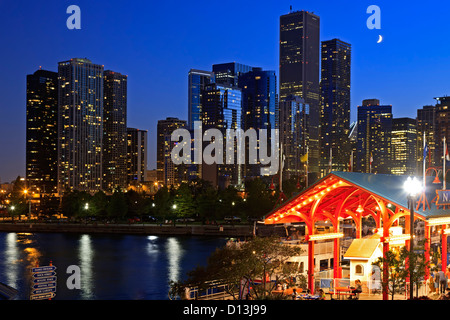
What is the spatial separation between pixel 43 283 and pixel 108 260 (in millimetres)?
39333

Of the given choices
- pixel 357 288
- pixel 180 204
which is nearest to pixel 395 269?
pixel 357 288

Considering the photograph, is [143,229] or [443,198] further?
[143,229]

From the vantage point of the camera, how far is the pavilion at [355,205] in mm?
24406

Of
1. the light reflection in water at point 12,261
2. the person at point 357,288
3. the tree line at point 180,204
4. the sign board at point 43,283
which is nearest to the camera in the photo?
the person at point 357,288

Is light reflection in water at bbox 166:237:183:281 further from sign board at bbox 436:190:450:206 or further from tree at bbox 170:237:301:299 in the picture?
sign board at bbox 436:190:450:206

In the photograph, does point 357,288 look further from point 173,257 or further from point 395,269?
point 173,257

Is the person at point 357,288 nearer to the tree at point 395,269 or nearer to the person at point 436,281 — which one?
the tree at point 395,269

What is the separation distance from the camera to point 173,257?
6988cm

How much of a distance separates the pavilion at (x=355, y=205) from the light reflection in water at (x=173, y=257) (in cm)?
2791

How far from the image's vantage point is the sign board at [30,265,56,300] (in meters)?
28.9

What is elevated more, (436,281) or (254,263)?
(254,263)

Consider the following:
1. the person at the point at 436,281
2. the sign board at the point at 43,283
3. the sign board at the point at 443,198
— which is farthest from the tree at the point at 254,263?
the sign board at the point at 43,283

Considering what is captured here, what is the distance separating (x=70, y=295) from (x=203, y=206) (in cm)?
6260
